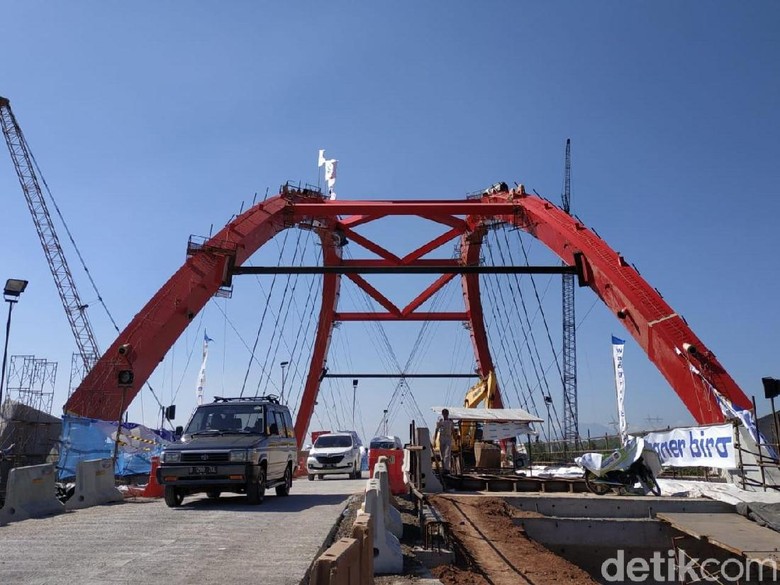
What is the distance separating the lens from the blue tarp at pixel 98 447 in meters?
20.7

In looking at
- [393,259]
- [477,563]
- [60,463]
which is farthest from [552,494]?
[393,259]

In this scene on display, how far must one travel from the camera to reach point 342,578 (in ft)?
13.6

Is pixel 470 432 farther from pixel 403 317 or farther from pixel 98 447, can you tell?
pixel 403 317

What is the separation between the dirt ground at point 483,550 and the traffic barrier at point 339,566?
432 centimetres

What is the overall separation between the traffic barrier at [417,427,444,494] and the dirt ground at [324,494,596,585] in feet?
4.48

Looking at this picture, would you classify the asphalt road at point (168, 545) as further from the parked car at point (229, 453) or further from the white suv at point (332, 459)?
the white suv at point (332, 459)

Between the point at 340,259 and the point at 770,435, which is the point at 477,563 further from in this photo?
the point at 340,259

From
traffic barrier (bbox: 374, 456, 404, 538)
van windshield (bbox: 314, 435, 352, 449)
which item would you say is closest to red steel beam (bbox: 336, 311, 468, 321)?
van windshield (bbox: 314, 435, 352, 449)

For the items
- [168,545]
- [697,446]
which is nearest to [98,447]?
[168,545]

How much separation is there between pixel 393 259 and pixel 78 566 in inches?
1246

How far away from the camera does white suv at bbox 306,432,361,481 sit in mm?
27844

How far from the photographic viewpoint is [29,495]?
40.9 feet

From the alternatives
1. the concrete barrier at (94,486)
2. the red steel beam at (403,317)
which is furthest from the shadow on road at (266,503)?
the red steel beam at (403,317)

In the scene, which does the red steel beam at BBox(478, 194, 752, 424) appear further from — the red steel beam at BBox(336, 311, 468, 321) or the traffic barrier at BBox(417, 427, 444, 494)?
the red steel beam at BBox(336, 311, 468, 321)
